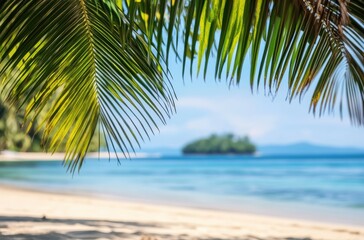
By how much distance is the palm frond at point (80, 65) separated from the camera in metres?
2.19

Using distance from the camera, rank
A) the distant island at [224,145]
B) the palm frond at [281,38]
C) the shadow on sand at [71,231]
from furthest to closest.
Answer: the distant island at [224,145] < the shadow on sand at [71,231] < the palm frond at [281,38]

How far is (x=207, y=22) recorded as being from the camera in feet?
6.55

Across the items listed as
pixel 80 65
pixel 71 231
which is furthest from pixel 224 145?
pixel 80 65

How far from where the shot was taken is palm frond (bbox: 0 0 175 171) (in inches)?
86.2

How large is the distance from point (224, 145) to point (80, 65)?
113025mm

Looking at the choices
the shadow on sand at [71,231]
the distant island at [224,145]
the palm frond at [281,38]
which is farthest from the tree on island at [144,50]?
the distant island at [224,145]

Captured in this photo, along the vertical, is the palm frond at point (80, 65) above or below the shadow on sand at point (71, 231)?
above

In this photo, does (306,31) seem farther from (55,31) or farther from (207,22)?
(55,31)

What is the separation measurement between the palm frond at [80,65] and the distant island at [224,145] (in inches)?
4367

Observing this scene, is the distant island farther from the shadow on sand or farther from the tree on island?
the tree on island

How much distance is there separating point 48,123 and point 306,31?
1.32 m

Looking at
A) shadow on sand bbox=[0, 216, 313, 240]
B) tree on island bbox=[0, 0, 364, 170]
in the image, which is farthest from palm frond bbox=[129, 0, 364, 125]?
shadow on sand bbox=[0, 216, 313, 240]

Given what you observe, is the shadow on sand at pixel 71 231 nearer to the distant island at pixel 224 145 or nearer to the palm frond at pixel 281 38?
the palm frond at pixel 281 38

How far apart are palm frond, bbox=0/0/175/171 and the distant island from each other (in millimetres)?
110910
